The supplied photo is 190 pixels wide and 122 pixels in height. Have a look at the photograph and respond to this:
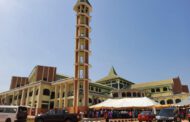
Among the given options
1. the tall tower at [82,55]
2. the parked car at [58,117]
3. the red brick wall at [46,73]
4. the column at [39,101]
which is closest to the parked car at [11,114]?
the parked car at [58,117]

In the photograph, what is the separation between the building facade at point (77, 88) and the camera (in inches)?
1613

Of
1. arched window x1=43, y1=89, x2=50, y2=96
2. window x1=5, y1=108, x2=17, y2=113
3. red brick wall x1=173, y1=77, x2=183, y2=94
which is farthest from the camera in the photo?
red brick wall x1=173, y1=77, x2=183, y2=94

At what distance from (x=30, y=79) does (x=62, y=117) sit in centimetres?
3932

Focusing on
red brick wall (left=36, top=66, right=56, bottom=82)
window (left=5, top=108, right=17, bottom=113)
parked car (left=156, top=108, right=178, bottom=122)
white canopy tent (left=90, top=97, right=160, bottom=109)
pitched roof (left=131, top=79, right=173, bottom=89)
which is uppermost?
red brick wall (left=36, top=66, right=56, bottom=82)

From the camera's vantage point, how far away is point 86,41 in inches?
1763

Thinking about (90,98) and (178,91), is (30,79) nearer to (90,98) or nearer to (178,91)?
(90,98)

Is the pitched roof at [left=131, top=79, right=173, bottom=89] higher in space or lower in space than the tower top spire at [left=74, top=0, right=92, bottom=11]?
lower

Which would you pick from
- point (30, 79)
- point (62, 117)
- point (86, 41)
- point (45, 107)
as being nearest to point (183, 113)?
point (62, 117)

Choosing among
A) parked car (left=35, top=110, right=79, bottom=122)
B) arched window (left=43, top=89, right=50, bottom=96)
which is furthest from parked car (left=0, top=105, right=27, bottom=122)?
arched window (left=43, top=89, right=50, bottom=96)

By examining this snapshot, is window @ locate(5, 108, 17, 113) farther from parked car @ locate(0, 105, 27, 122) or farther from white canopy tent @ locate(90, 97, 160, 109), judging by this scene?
white canopy tent @ locate(90, 97, 160, 109)

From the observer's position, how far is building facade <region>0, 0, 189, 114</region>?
40969 mm

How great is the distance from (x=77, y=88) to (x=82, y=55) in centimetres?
774

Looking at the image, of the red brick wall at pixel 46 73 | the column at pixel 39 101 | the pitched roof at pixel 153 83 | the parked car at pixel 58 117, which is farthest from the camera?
the pitched roof at pixel 153 83

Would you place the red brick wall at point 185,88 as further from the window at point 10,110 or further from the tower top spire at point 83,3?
the window at point 10,110
